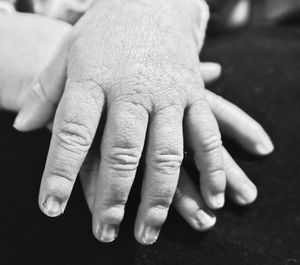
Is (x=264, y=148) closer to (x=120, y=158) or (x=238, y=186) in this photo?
(x=238, y=186)

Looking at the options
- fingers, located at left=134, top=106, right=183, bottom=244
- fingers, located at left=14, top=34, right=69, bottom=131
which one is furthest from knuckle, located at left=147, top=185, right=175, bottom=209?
fingers, located at left=14, top=34, right=69, bottom=131

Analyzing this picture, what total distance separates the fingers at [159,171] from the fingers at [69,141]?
9 cm

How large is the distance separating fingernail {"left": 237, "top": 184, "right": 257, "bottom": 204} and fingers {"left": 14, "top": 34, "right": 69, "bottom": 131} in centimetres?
35

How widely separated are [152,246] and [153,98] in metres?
0.23

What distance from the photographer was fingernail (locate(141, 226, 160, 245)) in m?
0.67

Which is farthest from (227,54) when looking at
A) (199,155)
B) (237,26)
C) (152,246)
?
(152,246)

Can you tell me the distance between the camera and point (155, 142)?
25.7 inches

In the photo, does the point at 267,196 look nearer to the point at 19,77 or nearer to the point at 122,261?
the point at 122,261

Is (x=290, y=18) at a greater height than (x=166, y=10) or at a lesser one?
lesser

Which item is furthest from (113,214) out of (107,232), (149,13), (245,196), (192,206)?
(149,13)

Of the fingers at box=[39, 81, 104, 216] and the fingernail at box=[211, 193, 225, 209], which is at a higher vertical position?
the fingers at box=[39, 81, 104, 216]

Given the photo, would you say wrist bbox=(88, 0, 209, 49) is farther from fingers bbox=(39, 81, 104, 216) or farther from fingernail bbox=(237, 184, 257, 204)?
fingernail bbox=(237, 184, 257, 204)

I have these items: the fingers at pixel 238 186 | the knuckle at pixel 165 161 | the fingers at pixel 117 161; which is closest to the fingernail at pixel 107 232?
the fingers at pixel 117 161

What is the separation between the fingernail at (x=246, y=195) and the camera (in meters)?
0.74
